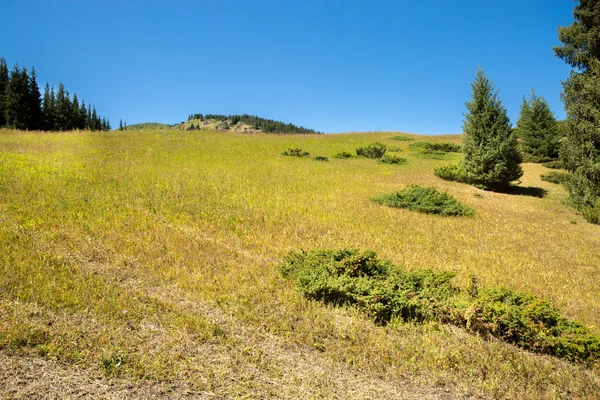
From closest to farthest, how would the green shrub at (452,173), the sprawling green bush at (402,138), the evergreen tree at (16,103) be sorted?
the green shrub at (452,173)
the sprawling green bush at (402,138)
the evergreen tree at (16,103)

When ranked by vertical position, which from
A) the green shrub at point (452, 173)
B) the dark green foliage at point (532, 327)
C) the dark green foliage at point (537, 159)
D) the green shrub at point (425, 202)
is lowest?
the dark green foliage at point (532, 327)

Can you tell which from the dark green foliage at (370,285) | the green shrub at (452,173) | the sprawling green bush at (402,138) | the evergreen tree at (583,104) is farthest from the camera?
the sprawling green bush at (402,138)

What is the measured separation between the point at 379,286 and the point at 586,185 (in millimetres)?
15432

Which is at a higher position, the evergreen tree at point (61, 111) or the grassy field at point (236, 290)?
the evergreen tree at point (61, 111)

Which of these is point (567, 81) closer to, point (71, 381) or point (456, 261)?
point (456, 261)

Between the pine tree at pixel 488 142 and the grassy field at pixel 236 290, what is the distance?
5100mm

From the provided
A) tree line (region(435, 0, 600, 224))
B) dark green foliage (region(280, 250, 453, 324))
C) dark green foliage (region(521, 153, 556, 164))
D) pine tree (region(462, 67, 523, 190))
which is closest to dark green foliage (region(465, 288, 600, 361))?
dark green foliage (region(280, 250, 453, 324))

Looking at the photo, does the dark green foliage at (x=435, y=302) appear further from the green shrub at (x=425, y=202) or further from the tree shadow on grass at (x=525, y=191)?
the tree shadow on grass at (x=525, y=191)

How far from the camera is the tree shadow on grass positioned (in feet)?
64.1

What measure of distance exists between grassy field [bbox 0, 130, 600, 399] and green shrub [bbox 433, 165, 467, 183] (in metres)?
6.50

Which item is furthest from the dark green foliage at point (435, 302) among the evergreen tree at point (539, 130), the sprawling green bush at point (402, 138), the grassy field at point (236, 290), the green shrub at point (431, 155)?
the sprawling green bush at point (402, 138)

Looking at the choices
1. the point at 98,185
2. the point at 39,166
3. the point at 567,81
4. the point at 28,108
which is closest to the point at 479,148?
the point at 567,81

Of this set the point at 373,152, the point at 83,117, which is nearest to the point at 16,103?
the point at 83,117

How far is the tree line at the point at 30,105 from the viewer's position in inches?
2156
